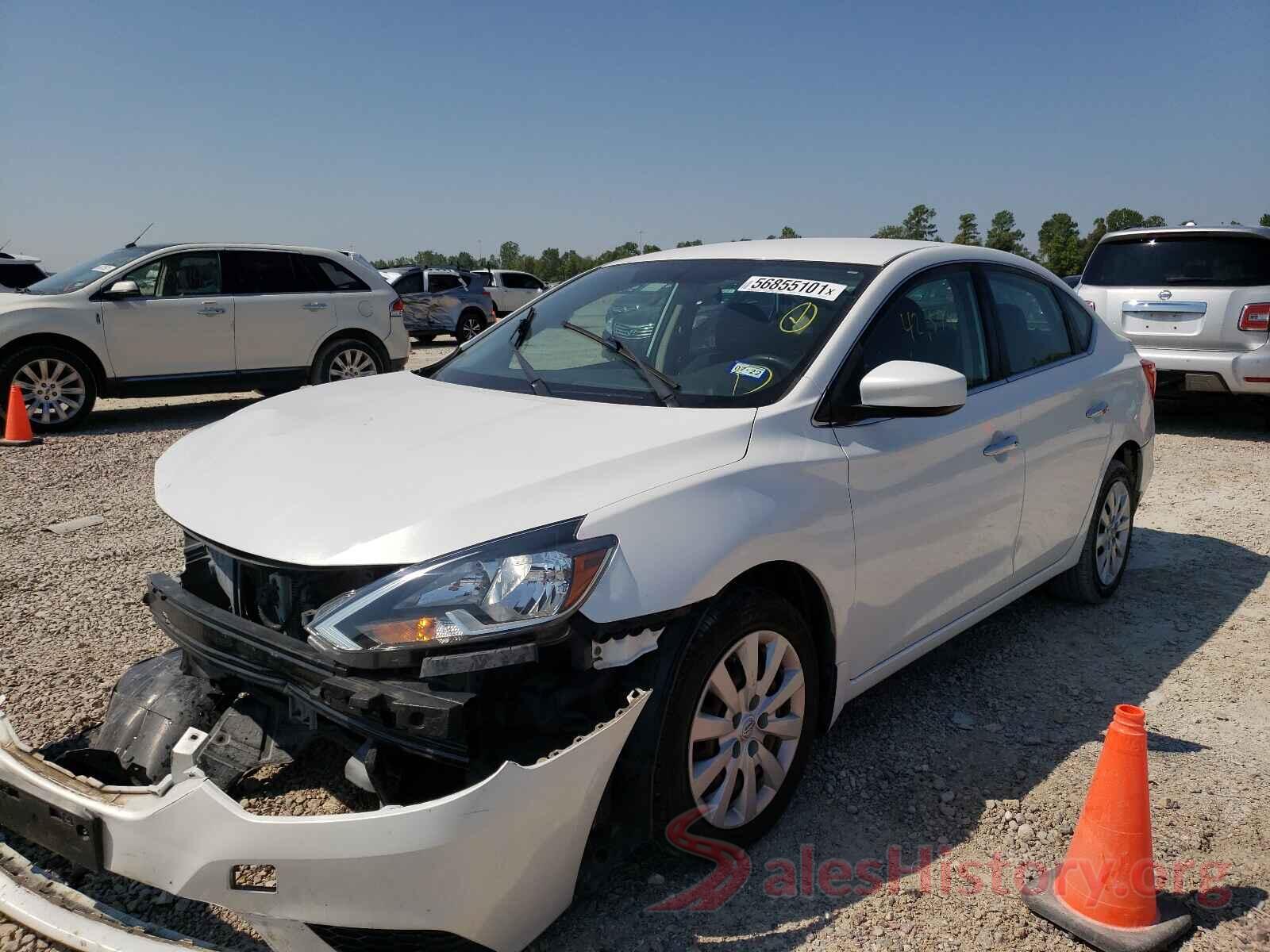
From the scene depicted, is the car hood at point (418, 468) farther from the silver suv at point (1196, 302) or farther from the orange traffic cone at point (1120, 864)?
the silver suv at point (1196, 302)

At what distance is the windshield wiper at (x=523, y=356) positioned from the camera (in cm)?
332

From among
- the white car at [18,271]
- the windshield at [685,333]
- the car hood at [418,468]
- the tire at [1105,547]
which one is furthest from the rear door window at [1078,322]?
the white car at [18,271]

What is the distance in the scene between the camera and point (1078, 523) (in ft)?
14.5

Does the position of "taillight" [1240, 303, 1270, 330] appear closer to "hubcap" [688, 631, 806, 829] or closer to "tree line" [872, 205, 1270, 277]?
"hubcap" [688, 631, 806, 829]

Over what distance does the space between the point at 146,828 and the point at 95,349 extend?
881 cm

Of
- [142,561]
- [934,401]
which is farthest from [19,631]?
[934,401]

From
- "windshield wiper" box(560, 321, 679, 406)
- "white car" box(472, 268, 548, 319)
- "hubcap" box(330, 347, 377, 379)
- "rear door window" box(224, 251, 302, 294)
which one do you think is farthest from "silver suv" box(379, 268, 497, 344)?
"windshield wiper" box(560, 321, 679, 406)

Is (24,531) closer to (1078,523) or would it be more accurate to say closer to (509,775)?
(509,775)

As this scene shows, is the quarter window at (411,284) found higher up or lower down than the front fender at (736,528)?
higher up

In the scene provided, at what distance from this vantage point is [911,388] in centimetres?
290

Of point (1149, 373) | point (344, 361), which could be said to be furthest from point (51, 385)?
point (1149, 373)

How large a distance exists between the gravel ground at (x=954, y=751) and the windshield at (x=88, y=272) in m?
4.43

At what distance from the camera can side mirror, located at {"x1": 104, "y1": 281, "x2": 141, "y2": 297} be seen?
965cm

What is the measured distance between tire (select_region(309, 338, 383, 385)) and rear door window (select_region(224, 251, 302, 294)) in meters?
0.71
